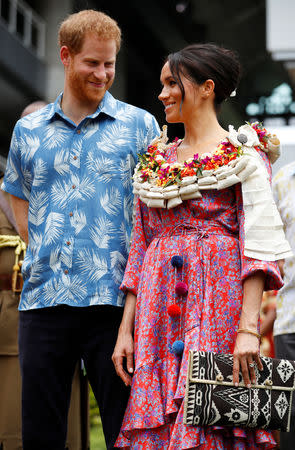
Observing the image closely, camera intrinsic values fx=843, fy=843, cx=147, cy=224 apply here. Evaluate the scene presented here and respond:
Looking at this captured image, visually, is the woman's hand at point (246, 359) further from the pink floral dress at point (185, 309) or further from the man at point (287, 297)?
the man at point (287, 297)

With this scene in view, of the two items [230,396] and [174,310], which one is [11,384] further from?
[230,396]

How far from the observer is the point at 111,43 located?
3.52 meters

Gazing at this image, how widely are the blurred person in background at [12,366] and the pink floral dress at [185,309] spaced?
1.27 m

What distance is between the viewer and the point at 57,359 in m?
3.32

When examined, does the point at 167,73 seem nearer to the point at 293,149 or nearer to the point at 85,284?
the point at 85,284

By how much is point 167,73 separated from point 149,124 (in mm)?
361

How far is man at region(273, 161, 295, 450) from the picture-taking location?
13.6 ft

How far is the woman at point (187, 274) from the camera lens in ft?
9.65

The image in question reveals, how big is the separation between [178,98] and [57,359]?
44.4 inches

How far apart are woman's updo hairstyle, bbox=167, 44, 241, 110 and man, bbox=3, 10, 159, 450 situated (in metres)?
0.38

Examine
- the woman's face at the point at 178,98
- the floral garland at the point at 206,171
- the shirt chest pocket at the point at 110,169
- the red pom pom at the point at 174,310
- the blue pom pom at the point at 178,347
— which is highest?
the woman's face at the point at 178,98

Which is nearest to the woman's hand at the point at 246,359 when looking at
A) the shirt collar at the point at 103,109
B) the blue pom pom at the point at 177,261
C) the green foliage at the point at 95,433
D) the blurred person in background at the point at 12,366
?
the blue pom pom at the point at 177,261

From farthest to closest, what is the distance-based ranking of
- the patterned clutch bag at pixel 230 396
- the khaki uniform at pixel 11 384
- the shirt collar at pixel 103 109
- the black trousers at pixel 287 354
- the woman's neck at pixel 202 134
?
1. the khaki uniform at pixel 11 384
2. the black trousers at pixel 287 354
3. the shirt collar at pixel 103 109
4. the woman's neck at pixel 202 134
5. the patterned clutch bag at pixel 230 396

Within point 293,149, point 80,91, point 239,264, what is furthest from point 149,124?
point 293,149
